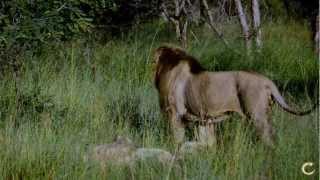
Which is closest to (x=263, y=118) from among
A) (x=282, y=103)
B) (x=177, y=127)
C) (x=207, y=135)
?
(x=282, y=103)

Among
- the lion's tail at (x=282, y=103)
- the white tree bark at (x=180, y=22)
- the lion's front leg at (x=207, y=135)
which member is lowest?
the lion's front leg at (x=207, y=135)

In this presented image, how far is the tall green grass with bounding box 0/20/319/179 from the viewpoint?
4.75 metres

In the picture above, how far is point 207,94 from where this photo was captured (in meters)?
5.84

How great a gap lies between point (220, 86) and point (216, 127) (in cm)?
40

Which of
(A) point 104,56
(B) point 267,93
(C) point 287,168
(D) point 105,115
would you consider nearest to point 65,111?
(D) point 105,115

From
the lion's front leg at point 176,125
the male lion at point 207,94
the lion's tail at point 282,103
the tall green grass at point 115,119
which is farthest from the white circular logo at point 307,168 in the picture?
the lion's front leg at point 176,125

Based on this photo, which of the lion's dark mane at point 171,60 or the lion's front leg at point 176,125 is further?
the lion's dark mane at point 171,60

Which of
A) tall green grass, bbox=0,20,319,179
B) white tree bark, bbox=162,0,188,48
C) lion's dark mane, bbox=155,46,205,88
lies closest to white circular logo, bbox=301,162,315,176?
tall green grass, bbox=0,20,319,179

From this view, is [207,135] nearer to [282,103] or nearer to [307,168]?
[282,103]

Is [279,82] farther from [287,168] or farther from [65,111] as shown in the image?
[287,168]

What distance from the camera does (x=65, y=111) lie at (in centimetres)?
636

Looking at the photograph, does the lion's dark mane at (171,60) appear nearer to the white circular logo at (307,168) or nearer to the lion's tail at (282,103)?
the lion's tail at (282,103)

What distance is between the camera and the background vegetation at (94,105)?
478 centimetres

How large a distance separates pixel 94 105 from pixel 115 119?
40cm
